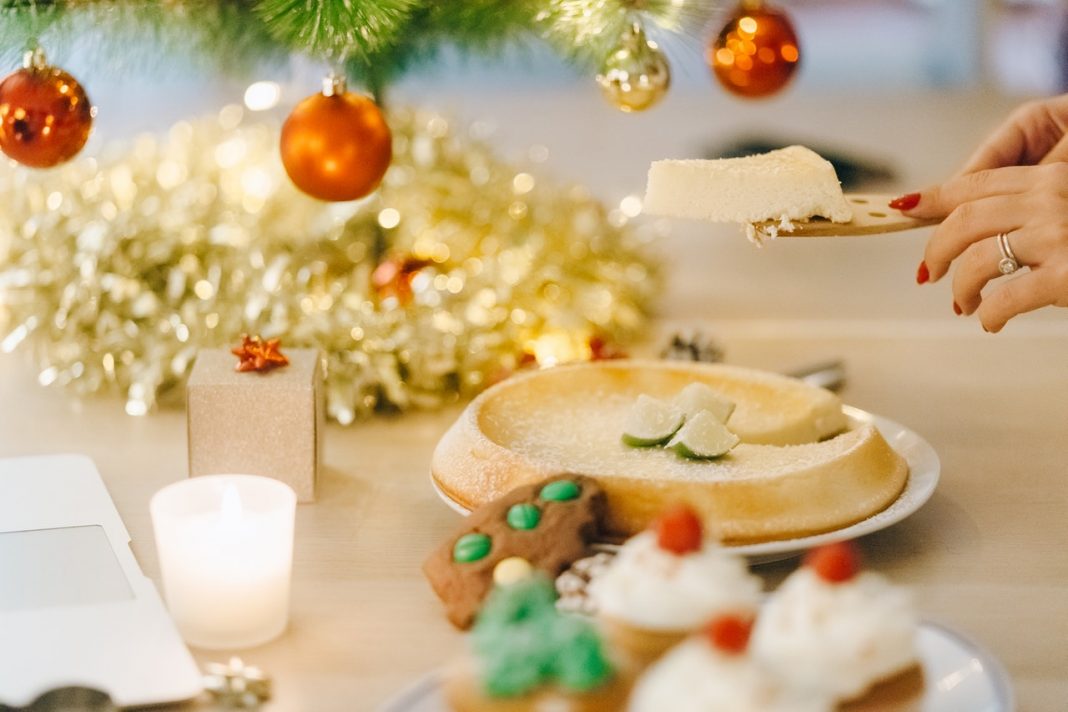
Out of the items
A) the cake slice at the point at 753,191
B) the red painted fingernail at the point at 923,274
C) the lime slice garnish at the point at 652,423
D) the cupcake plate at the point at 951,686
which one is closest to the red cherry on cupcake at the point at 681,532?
the cupcake plate at the point at 951,686

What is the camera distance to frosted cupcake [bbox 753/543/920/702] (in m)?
0.64

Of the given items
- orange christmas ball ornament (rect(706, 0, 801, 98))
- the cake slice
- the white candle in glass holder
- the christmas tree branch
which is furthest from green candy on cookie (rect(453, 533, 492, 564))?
orange christmas ball ornament (rect(706, 0, 801, 98))

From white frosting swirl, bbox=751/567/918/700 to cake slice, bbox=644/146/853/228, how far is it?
0.48 meters

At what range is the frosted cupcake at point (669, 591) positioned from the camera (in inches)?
27.0

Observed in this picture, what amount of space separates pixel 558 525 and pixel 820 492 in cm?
21

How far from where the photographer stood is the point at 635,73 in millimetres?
1249

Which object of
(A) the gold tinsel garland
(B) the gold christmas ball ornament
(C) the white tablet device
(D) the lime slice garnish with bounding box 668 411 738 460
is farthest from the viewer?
(A) the gold tinsel garland

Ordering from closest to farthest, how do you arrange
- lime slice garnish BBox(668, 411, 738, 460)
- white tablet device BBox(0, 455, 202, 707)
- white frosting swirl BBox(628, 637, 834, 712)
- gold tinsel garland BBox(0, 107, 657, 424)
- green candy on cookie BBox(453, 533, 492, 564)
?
white frosting swirl BBox(628, 637, 834, 712) → white tablet device BBox(0, 455, 202, 707) → green candy on cookie BBox(453, 533, 492, 564) → lime slice garnish BBox(668, 411, 738, 460) → gold tinsel garland BBox(0, 107, 657, 424)

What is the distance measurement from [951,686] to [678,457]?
0.36m

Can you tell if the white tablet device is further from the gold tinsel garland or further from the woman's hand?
the woman's hand

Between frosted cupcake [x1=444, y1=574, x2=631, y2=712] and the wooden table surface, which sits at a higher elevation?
frosted cupcake [x1=444, y1=574, x2=631, y2=712]

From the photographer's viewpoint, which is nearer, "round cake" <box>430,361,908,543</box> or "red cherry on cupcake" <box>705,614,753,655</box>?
"red cherry on cupcake" <box>705,614,753,655</box>

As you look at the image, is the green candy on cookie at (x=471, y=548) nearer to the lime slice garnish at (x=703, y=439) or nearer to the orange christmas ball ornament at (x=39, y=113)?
the lime slice garnish at (x=703, y=439)

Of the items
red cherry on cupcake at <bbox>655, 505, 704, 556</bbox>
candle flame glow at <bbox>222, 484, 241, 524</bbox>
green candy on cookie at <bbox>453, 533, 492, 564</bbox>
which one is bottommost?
green candy on cookie at <bbox>453, 533, 492, 564</bbox>
